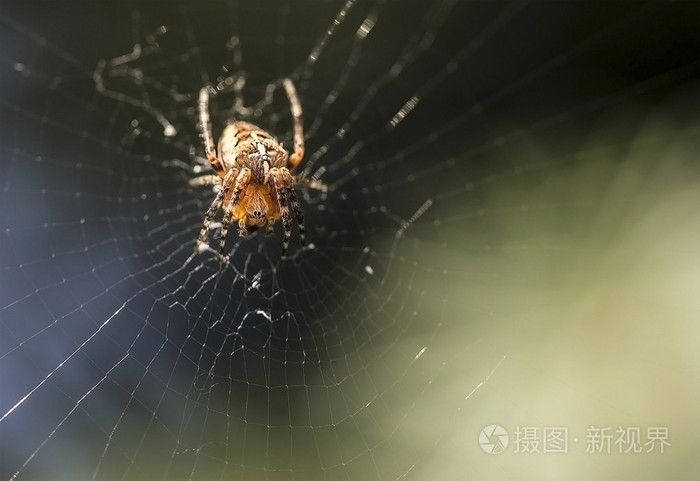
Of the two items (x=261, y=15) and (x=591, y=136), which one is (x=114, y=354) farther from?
(x=591, y=136)

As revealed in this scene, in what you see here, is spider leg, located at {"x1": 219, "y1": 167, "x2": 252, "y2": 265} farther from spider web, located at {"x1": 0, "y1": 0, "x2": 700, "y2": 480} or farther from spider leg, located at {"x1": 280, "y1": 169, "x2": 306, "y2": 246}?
spider web, located at {"x1": 0, "y1": 0, "x2": 700, "y2": 480}

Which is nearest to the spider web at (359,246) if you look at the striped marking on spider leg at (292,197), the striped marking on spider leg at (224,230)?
the striped marking on spider leg at (224,230)

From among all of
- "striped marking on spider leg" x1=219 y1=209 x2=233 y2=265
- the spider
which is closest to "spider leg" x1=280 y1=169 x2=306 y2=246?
the spider

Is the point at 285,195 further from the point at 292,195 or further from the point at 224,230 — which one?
the point at 224,230

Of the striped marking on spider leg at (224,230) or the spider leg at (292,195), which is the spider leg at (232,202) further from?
the spider leg at (292,195)

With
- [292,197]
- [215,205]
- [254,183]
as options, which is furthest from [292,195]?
[215,205]
